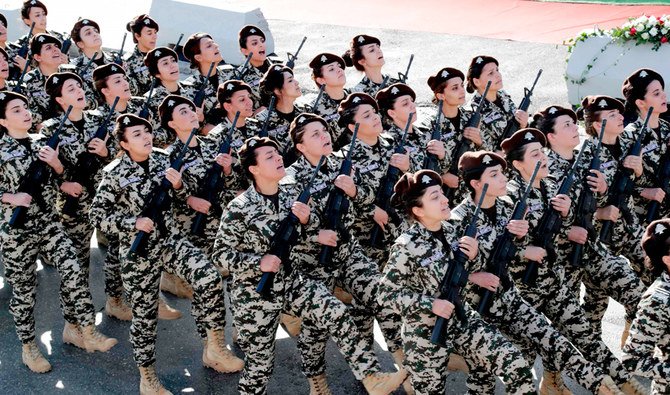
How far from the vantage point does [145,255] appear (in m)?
7.83

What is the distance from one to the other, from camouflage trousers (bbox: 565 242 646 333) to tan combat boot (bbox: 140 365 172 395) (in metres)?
3.31

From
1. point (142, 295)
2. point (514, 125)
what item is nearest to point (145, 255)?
point (142, 295)

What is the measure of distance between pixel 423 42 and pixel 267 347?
12.6m

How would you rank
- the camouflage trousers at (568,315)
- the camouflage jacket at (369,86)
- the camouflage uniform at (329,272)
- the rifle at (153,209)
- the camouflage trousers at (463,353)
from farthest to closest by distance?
the camouflage jacket at (369,86), the rifle at (153,209), the camouflage uniform at (329,272), the camouflage trousers at (568,315), the camouflage trousers at (463,353)

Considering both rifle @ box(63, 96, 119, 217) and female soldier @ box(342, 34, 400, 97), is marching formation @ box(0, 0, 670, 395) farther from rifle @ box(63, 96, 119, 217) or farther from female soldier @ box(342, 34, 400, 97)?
female soldier @ box(342, 34, 400, 97)

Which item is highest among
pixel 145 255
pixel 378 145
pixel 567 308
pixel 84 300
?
pixel 378 145

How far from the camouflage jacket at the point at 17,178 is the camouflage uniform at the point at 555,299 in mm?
3836

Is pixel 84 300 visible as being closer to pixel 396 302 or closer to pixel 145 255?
pixel 145 255

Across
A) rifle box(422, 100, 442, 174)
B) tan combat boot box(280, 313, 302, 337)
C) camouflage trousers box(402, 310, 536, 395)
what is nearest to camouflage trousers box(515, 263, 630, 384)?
camouflage trousers box(402, 310, 536, 395)

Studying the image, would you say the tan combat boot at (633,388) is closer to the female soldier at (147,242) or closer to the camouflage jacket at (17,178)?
the female soldier at (147,242)

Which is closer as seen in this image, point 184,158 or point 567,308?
point 567,308

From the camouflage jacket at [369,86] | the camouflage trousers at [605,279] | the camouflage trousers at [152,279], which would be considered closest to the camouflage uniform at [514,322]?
the camouflage trousers at [605,279]

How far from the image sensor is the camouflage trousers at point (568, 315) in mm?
7383

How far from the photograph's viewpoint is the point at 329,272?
306 inches
